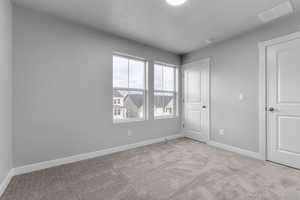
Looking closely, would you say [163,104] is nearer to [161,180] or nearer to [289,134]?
[161,180]

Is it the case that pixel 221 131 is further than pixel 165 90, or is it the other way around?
pixel 165 90

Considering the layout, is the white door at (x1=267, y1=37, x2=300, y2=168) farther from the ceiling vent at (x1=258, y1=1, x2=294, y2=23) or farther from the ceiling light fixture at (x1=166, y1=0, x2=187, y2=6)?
the ceiling light fixture at (x1=166, y1=0, x2=187, y2=6)

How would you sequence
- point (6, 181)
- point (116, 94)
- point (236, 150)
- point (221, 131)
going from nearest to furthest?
point (6, 181) < point (236, 150) < point (116, 94) < point (221, 131)

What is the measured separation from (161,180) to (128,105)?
188 centimetres

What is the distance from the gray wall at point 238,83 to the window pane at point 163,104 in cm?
118

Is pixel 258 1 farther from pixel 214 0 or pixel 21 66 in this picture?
pixel 21 66

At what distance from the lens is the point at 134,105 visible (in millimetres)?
3516

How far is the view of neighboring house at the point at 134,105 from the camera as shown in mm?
3203

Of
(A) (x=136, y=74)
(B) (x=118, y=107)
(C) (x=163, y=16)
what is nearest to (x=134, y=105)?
(B) (x=118, y=107)

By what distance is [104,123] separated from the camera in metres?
2.91

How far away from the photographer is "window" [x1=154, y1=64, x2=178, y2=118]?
3869 millimetres

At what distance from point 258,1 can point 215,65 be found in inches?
60.9

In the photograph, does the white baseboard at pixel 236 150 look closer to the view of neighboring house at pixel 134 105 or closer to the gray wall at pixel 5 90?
the view of neighboring house at pixel 134 105

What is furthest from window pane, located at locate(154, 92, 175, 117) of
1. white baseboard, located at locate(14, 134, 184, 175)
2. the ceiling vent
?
the ceiling vent
